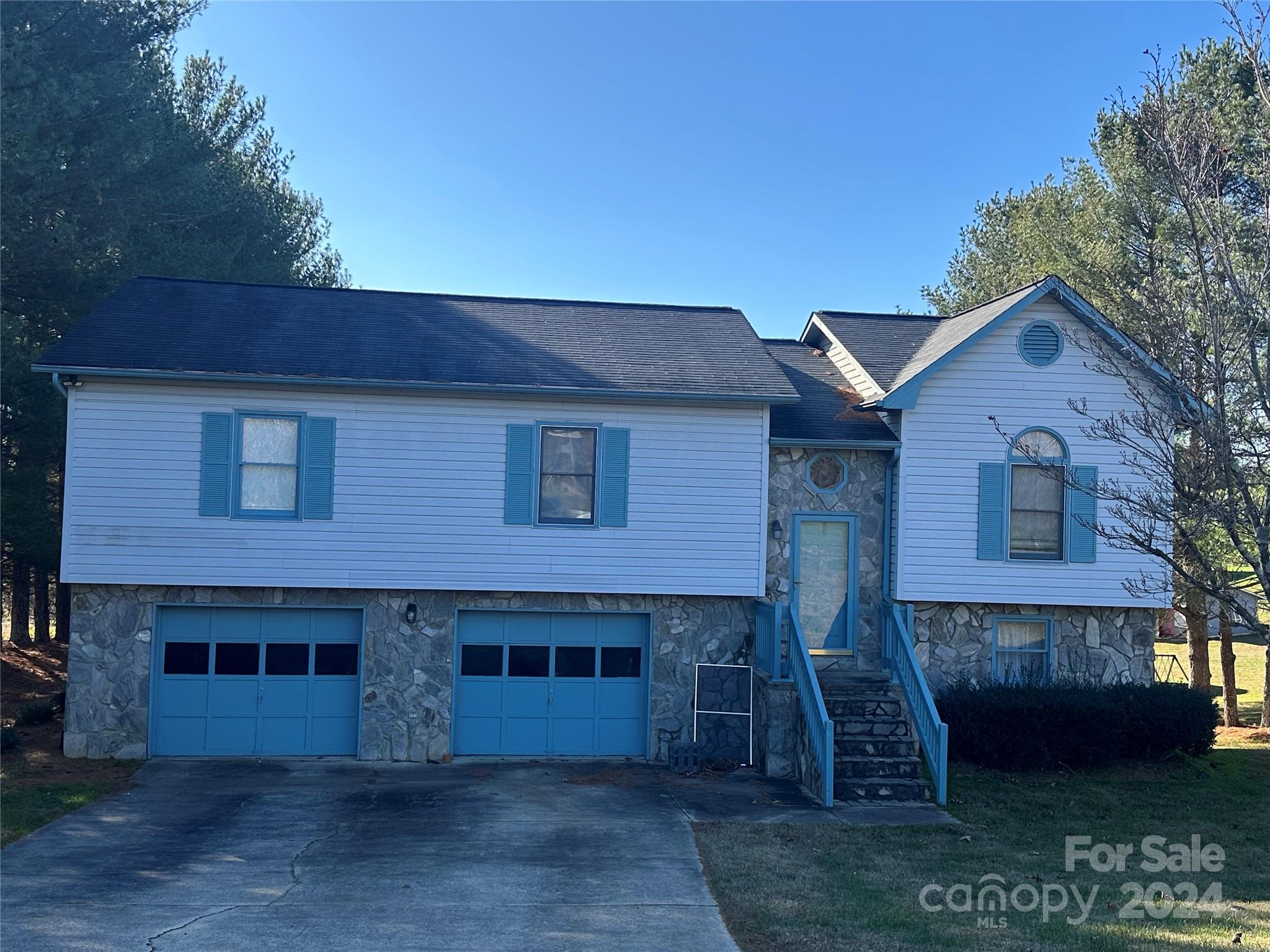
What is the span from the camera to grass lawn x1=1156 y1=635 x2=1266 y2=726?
86.8 ft

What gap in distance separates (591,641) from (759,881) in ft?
21.6

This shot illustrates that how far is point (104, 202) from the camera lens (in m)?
19.2

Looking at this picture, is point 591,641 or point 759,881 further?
point 591,641

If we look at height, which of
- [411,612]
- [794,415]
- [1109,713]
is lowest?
[1109,713]

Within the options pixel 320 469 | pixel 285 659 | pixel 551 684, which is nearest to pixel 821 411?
pixel 551 684

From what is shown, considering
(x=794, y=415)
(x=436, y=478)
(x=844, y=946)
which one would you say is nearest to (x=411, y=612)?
(x=436, y=478)

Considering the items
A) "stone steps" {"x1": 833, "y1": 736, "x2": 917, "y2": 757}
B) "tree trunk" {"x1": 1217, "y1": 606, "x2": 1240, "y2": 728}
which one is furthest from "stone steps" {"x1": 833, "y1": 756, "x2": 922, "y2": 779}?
"tree trunk" {"x1": 1217, "y1": 606, "x2": 1240, "y2": 728}

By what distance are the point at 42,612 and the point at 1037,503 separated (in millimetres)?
27436

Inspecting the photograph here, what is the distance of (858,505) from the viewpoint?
16.4m

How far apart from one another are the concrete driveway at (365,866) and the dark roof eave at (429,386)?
5.38 metres

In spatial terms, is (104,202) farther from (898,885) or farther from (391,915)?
(898,885)

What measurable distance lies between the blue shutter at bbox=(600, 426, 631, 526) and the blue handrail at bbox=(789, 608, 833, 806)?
2.90 meters

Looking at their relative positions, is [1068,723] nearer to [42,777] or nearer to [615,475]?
[615,475]

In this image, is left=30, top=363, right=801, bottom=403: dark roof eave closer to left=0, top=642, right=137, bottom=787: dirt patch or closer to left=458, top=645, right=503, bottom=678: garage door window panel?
left=458, top=645, right=503, bottom=678: garage door window panel
